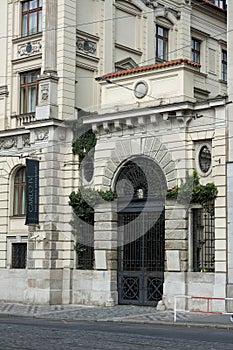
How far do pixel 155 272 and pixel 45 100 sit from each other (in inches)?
362

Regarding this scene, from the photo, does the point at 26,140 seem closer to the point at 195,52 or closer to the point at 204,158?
the point at 204,158

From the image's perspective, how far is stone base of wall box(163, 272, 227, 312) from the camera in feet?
89.6

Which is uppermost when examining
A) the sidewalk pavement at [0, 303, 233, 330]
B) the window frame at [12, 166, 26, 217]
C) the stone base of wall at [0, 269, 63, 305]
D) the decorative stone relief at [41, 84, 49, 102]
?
the decorative stone relief at [41, 84, 49, 102]

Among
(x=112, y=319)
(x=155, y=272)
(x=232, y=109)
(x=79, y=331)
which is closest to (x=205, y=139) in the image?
(x=232, y=109)

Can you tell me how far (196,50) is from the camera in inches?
1588

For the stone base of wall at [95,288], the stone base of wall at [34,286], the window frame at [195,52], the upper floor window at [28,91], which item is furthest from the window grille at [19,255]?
the window frame at [195,52]

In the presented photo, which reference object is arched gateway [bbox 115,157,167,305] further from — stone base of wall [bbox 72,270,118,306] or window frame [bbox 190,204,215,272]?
window frame [bbox 190,204,215,272]

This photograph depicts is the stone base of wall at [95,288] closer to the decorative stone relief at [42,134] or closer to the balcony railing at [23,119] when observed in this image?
the decorative stone relief at [42,134]

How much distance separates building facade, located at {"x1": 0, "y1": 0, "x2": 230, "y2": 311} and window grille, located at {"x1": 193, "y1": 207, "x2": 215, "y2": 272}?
0.15ft

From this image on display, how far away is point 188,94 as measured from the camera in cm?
2930

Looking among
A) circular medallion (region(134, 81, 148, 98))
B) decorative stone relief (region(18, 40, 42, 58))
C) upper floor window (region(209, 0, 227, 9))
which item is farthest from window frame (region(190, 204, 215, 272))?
upper floor window (region(209, 0, 227, 9))

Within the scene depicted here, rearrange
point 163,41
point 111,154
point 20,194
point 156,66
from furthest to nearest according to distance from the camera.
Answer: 1. point 163,41
2. point 20,194
3. point 111,154
4. point 156,66

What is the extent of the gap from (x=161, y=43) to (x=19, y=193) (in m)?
11.0

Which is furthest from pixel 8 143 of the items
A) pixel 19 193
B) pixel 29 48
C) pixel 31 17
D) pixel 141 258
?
pixel 141 258
